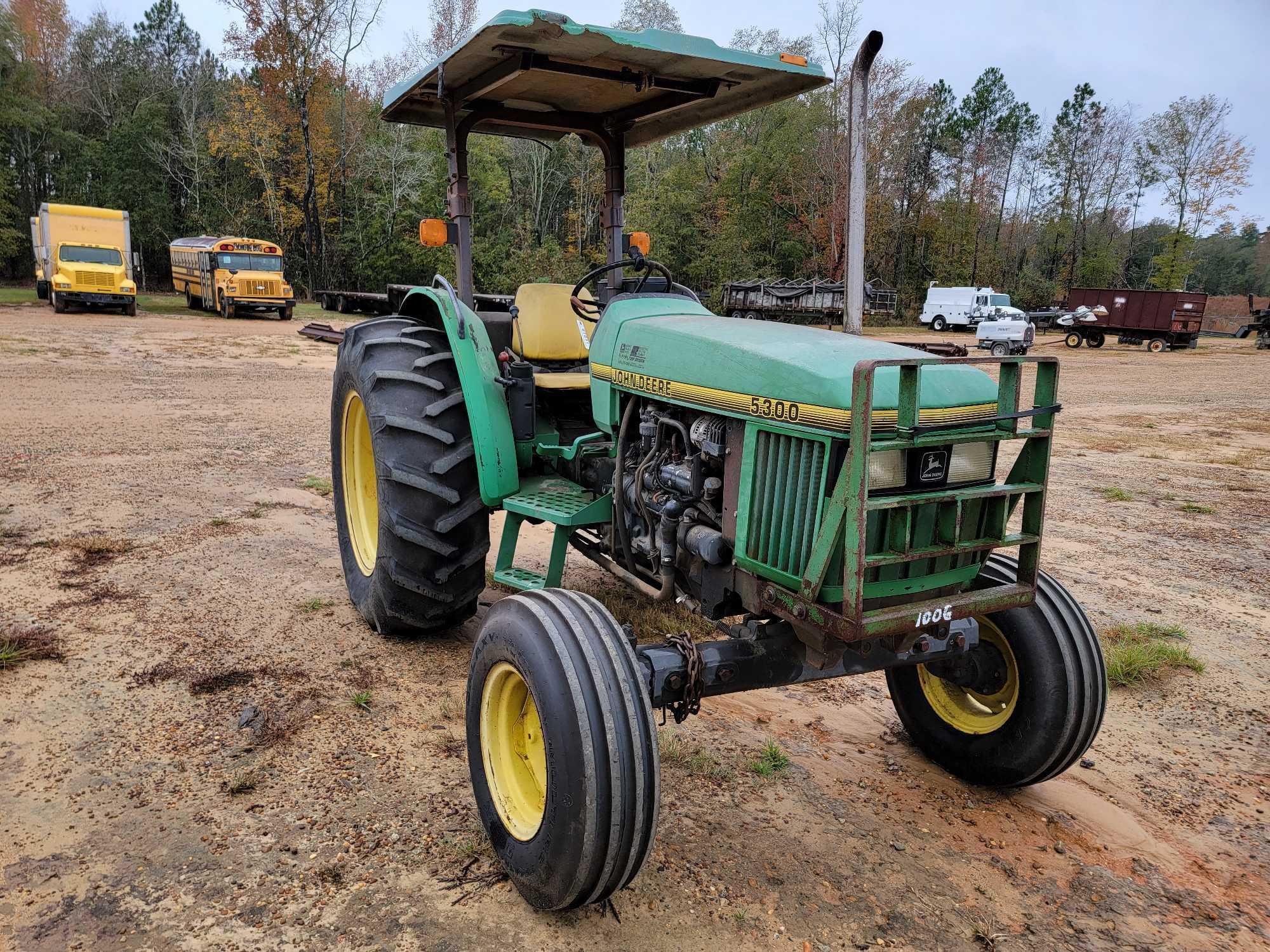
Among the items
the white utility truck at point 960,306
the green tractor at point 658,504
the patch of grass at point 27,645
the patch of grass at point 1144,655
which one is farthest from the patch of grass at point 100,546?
the white utility truck at point 960,306

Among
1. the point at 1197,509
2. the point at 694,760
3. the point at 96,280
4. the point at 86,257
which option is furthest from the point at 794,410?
the point at 86,257

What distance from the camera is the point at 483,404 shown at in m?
3.75

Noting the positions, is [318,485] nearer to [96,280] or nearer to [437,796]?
[437,796]

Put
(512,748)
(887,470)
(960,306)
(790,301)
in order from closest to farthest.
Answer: (887,470)
(512,748)
(790,301)
(960,306)

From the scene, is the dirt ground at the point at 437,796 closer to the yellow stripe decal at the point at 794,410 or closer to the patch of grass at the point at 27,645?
the patch of grass at the point at 27,645

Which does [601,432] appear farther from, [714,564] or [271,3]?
[271,3]

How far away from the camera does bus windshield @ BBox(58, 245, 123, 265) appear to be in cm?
2106

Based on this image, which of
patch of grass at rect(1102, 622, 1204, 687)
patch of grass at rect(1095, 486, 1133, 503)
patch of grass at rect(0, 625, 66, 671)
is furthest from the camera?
patch of grass at rect(1095, 486, 1133, 503)

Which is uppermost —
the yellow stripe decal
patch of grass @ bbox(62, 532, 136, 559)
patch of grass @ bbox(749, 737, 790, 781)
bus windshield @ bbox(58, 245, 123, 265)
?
bus windshield @ bbox(58, 245, 123, 265)

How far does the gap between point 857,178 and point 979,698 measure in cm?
293

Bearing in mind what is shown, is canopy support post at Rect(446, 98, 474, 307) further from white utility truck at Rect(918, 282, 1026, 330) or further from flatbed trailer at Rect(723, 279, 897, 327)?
white utility truck at Rect(918, 282, 1026, 330)

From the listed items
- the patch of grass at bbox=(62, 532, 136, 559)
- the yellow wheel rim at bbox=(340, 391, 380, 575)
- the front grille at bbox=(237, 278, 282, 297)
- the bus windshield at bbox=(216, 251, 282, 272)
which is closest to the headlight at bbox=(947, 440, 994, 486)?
the yellow wheel rim at bbox=(340, 391, 380, 575)

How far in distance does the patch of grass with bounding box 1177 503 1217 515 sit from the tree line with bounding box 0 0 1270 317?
79.5 ft

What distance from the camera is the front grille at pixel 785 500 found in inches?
95.0
